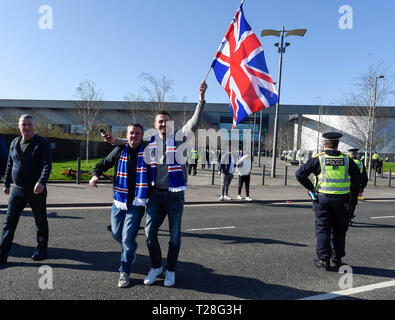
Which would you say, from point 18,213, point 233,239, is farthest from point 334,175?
point 18,213

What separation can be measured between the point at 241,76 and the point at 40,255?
165 inches

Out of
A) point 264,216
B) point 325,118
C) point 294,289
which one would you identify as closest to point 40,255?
point 294,289

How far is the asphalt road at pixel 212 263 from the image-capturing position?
3123mm

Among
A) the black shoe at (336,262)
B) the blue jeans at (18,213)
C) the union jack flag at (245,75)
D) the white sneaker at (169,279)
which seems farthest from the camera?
the union jack flag at (245,75)

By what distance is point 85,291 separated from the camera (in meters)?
3.06

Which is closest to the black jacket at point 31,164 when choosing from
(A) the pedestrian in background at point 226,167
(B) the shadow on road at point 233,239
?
(B) the shadow on road at point 233,239

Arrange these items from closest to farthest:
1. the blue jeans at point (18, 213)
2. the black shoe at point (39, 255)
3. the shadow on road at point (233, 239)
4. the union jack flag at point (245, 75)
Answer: the blue jeans at point (18, 213)
the black shoe at point (39, 255)
the union jack flag at point (245, 75)
the shadow on road at point (233, 239)

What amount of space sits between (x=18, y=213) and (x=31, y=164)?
688 millimetres

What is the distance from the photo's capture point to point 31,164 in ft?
12.5

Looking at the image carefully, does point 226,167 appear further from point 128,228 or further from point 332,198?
point 128,228

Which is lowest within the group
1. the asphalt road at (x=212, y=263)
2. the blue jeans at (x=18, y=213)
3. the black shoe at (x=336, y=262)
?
the asphalt road at (x=212, y=263)

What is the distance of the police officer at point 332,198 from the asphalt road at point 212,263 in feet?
1.05

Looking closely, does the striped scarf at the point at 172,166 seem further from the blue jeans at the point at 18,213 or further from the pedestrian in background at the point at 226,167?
the pedestrian in background at the point at 226,167

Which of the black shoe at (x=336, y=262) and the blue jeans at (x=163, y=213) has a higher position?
the blue jeans at (x=163, y=213)
